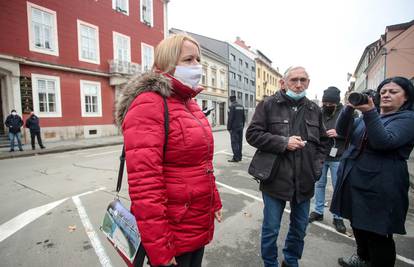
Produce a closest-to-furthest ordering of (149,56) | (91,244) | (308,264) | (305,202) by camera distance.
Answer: (305,202) → (308,264) → (91,244) → (149,56)

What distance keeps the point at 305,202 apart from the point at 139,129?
1.86 meters

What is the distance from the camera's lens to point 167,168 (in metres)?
1.43

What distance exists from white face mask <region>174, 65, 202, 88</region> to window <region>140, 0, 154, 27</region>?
20.6 m

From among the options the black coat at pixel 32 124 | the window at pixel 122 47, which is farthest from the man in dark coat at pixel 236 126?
the window at pixel 122 47

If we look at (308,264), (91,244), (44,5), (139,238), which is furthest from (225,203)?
(44,5)

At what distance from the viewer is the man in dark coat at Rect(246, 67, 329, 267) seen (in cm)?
224

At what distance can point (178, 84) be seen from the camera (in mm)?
1475

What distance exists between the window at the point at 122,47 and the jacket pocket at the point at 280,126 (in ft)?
57.8

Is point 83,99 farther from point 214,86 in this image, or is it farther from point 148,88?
point 214,86

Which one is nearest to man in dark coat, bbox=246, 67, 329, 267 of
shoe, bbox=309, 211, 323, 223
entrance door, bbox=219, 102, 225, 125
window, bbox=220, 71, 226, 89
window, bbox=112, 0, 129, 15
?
shoe, bbox=309, 211, 323, 223

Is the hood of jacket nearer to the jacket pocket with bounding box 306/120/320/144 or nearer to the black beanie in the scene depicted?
the jacket pocket with bounding box 306/120/320/144

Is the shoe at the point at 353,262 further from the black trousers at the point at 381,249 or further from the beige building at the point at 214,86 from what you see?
the beige building at the point at 214,86

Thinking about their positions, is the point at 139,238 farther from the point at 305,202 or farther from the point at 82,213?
the point at 82,213

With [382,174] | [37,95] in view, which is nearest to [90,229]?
[382,174]
